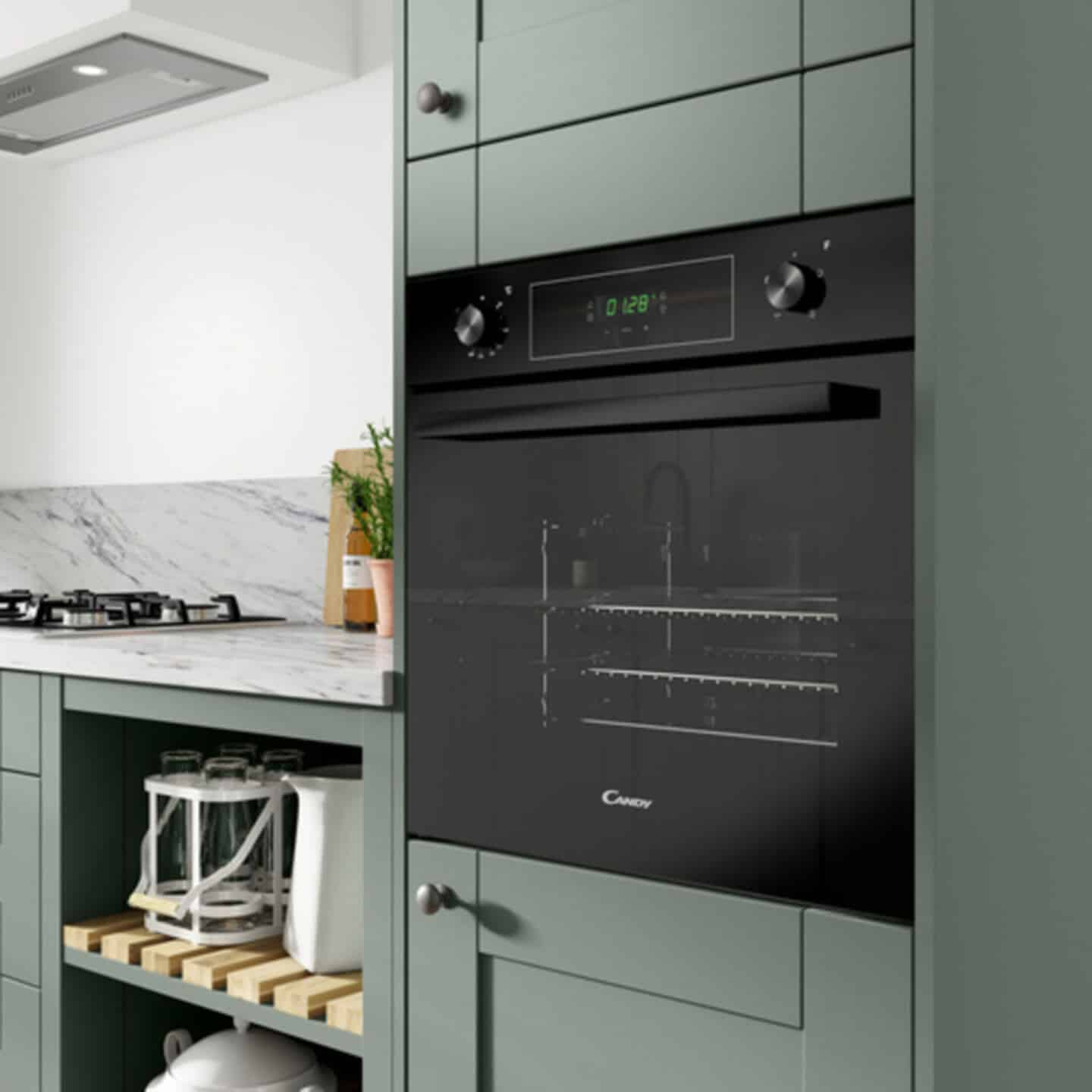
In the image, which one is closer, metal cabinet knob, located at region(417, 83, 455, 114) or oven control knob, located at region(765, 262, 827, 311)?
oven control knob, located at region(765, 262, 827, 311)

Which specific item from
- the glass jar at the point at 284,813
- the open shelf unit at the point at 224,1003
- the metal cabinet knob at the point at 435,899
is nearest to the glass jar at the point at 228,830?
the glass jar at the point at 284,813

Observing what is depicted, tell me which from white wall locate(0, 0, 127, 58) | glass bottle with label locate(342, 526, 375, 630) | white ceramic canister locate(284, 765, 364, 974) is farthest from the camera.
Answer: glass bottle with label locate(342, 526, 375, 630)

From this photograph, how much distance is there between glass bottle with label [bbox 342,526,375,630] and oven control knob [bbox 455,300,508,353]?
2.83 ft

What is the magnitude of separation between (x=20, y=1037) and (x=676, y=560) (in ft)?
4.92

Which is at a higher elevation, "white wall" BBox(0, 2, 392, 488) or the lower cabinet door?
"white wall" BBox(0, 2, 392, 488)

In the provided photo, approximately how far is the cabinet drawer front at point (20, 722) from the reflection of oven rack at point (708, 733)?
1.12 metres

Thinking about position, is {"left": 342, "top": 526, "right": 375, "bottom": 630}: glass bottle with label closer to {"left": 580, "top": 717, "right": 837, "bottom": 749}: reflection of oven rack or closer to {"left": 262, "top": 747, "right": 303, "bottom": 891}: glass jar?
{"left": 262, "top": 747, "right": 303, "bottom": 891}: glass jar

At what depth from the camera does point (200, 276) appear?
10.2 feet

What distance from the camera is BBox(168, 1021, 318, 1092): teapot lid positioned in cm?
211

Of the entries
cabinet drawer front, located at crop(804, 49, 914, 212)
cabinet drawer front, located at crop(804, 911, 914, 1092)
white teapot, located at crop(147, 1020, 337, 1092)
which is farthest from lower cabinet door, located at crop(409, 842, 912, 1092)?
cabinet drawer front, located at crop(804, 49, 914, 212)

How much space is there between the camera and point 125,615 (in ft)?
8.57

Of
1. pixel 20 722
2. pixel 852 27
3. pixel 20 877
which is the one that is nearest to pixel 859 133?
pixel 852 27

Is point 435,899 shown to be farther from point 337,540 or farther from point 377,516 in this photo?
point 337,540

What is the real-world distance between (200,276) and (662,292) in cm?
184
